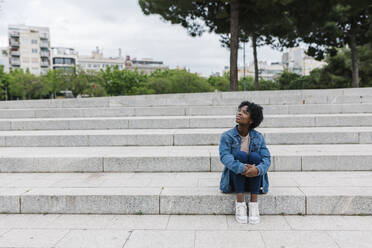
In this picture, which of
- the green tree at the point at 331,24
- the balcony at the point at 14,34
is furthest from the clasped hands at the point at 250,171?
the balcony at the point at 14,34

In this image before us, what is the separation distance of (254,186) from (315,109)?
5499 mm

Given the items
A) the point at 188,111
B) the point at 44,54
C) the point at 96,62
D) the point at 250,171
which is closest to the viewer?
the point at 250,171

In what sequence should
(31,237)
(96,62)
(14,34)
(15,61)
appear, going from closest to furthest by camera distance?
(31,237) → (14,34) → (15,61) → (96,62)

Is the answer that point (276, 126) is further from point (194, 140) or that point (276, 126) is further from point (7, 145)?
point (7, 145)

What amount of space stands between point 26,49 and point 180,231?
3424 inches

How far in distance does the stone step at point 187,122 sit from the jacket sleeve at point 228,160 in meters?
3.50

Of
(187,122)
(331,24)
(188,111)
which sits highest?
(331,24)

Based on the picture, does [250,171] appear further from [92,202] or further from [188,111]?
[188,111]

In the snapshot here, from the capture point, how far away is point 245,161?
3.31 m

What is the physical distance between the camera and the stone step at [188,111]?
7871 millimetres

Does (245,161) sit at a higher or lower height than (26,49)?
lower

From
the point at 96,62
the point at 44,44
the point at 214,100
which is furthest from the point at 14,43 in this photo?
the point at 214,100

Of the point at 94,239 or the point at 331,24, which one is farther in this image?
the point at 331,24

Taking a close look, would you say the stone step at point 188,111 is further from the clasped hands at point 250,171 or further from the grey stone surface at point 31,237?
the grey stone surface at point 31,237
